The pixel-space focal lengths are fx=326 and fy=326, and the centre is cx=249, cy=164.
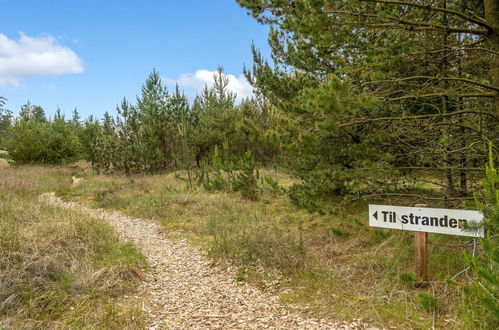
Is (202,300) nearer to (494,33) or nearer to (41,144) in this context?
(494,33)

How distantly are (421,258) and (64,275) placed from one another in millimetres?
4061

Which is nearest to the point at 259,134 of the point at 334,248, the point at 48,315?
the point at 334,248

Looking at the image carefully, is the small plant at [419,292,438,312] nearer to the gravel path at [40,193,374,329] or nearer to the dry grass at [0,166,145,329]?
the gravel path at [40,193,374,329]

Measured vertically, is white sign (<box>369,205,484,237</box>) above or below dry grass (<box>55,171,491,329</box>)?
above

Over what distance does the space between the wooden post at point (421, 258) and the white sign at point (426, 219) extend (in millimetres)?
172

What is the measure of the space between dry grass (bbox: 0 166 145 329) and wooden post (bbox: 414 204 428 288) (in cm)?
299

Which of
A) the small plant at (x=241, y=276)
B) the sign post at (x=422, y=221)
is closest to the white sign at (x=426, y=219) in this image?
the sign post at (x=422, y=221)

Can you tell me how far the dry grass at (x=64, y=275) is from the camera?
316 cm

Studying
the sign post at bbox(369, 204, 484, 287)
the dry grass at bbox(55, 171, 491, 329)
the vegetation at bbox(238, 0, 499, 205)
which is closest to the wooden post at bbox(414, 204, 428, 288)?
the sign post at bbox(369, 204, 484, 287)

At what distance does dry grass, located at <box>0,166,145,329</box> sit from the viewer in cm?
316

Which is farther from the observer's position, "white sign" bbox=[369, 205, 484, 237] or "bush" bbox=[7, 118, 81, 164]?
"bush" bbox=[7, 118, 81, 164]

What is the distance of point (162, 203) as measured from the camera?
8.93 meters

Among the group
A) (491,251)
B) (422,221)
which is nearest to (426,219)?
(422,221)

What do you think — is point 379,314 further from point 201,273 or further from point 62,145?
point 62,145
